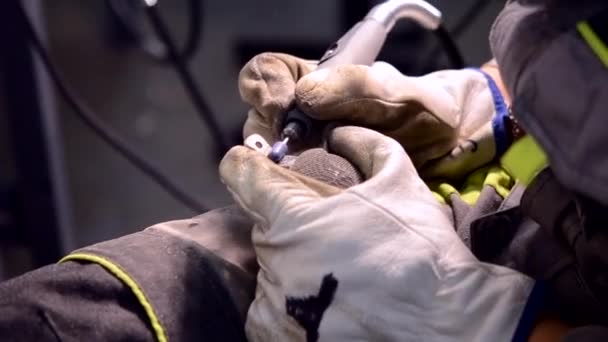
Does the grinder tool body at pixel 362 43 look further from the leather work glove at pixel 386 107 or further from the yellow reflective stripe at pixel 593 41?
the yellow reflective stripe at pixel 593 41

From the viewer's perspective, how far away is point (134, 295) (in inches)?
10.8

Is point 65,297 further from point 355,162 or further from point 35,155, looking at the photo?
point 35,155

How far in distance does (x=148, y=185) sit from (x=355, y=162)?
0.90 meters

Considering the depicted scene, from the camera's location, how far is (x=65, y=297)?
27cm

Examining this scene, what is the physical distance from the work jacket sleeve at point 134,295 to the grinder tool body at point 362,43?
2.2 inches

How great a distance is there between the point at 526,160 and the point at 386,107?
0.07 meters

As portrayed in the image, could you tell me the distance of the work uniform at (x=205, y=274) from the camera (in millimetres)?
264

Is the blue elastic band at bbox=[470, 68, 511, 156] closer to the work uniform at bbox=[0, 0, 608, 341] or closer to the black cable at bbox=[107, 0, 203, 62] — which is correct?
the work uniform at bbox=[0, 0, 608, 341]

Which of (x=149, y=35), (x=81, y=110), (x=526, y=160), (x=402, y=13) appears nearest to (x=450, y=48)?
(x=402, y=13)

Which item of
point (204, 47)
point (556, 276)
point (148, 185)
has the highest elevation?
point (556, 276)

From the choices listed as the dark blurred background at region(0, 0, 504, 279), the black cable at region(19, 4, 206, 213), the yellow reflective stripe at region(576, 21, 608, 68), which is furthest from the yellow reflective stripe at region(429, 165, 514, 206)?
the dark blurred background at region(0, 0, 504, 279)

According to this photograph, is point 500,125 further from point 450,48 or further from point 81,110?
point 81,110

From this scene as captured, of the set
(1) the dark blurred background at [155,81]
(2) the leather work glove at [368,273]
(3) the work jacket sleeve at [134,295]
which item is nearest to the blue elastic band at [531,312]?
(2) the leather work glove at [368,273]

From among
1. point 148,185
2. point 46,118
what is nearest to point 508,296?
point 46,118
